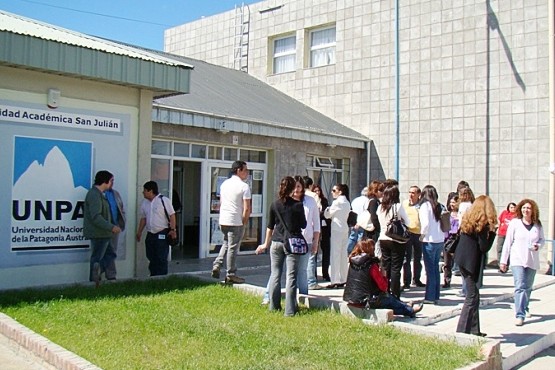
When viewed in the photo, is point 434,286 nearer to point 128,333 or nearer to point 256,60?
point 128,333

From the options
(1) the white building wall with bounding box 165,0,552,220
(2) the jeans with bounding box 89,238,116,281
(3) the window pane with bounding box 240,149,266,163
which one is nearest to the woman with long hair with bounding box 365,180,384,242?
(2) the jeans with bounding box 89,238,116,281

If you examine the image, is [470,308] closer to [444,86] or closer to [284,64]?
[444,86]

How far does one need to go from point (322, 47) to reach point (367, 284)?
40.8 feet

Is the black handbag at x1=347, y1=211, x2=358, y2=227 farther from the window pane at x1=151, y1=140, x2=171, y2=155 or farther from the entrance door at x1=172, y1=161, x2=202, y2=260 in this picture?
the entrance door at x1=172, y1=161, x2=202, y2=260

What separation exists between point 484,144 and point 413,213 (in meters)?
6.72

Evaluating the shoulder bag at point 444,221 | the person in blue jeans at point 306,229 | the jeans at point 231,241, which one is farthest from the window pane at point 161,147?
the shoulder bag at point 444,221

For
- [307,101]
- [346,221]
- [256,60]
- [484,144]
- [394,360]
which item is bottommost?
[394,360]

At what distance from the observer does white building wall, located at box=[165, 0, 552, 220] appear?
554 inches

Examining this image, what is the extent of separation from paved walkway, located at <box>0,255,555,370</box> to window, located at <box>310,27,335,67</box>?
844cm

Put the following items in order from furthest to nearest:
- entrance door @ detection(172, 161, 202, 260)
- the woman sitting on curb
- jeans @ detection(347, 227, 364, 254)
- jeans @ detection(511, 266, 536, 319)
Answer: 1. entrance door @ detection(172, 161, 202, 260)
2. jeans @ detection(347, 227, 364, 254)
3. jeans @ detection(511, 266, 536, 319)
4. the woman sitting on curb

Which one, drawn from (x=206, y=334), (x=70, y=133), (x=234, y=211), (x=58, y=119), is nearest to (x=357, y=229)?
(x=234, y=211)

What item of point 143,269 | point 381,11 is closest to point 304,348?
point 143,269

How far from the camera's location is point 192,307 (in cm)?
748

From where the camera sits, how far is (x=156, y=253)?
946cm
